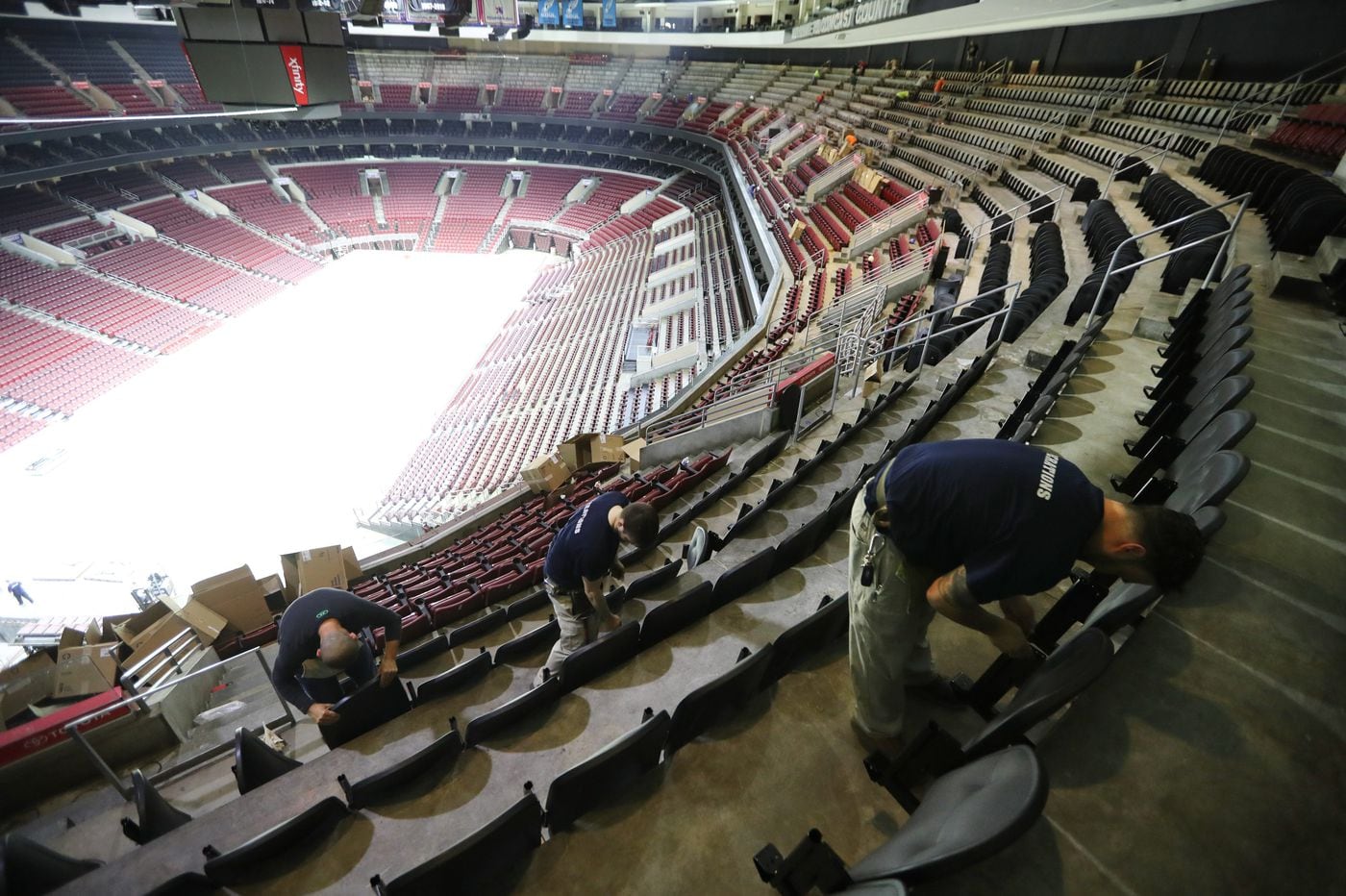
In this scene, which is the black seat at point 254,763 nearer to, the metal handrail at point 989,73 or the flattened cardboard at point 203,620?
the flattened cardboard at point 203,620

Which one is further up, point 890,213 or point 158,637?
point 890,213

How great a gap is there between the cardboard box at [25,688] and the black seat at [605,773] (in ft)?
14.0

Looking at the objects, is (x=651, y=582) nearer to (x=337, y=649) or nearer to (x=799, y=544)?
(x=799, y=544)

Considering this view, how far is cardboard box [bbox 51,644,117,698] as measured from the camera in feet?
12.5

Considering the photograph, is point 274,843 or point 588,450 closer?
point 274,843

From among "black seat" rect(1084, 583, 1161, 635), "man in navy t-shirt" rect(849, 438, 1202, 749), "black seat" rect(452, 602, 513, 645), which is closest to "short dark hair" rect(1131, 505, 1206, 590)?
"man in navy t-shirt" rect(849, 438, 1202, 749)

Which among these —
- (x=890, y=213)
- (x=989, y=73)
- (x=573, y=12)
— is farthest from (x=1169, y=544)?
(x=573, y=12)

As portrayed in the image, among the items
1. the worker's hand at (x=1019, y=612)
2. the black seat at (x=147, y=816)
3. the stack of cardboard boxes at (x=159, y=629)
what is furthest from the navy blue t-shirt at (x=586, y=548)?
the stack of cardboard boxes at (x=159, y=629)

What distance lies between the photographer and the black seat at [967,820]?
103cm

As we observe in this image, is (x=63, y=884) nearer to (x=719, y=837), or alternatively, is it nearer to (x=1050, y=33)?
(x=719, y=837)

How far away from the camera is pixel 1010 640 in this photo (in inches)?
63.3

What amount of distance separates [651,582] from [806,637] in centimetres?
122

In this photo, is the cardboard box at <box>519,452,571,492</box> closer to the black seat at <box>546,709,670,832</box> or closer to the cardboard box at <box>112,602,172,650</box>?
the cardboard box at <box>112,602,172,650</box>

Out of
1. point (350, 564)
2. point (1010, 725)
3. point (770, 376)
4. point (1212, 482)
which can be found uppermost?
point (1212, 482)
